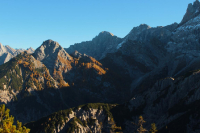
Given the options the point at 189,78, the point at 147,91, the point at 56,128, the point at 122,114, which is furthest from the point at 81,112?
the point at 189,78

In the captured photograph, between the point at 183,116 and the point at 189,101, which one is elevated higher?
the point at 189,101

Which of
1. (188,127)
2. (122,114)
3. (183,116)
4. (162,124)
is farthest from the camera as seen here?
(122,114)

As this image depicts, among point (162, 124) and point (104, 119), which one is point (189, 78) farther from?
point (104, 119)

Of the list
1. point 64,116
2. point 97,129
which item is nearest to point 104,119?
point 97,129

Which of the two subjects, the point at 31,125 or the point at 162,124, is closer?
the point at 162,124

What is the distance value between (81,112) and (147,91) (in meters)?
58.0

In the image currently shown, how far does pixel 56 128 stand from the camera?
4747 inches

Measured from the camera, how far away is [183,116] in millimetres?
91375

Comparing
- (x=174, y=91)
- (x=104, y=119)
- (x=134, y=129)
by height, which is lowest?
(x=134, y=129)

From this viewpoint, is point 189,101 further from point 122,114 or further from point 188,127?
point 122,114

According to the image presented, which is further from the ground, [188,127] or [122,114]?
[122,114]

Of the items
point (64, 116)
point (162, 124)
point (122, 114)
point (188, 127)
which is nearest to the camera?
point (188, 127)

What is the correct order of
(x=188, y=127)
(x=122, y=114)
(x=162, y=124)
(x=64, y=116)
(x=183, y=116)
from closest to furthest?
(x=188, y=127) < (x=183, y=116) < (x=162, y=124) < (x=64, y=116) < (x=122, y=114)

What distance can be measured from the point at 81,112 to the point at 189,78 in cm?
8460
